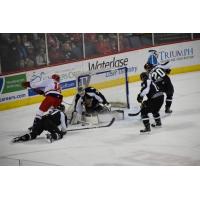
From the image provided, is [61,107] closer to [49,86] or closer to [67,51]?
[49,86]

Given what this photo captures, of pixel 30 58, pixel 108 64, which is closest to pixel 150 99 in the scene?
pixel 108 64

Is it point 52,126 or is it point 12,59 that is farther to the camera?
point 52,126

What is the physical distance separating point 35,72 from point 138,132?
3.55 feet

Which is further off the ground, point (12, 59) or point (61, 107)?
point (12, 59)

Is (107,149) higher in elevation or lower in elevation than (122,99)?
lower

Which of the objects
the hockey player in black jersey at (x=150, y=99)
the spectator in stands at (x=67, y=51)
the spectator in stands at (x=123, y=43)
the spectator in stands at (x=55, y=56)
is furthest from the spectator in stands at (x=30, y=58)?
the hockey player in black jersey at (x=150, y=99)

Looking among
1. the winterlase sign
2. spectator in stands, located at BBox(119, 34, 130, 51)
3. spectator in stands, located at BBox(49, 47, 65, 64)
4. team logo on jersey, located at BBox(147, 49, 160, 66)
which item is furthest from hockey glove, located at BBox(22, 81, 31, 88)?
team logo on jersey, located at BBox(147, 49, 160, 66)

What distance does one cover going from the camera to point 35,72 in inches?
181

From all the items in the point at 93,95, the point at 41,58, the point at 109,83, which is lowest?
the point at 93,95

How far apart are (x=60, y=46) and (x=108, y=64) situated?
47cm

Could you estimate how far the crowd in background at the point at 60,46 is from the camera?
4.54 metres

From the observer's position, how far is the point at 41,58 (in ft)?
15.0
